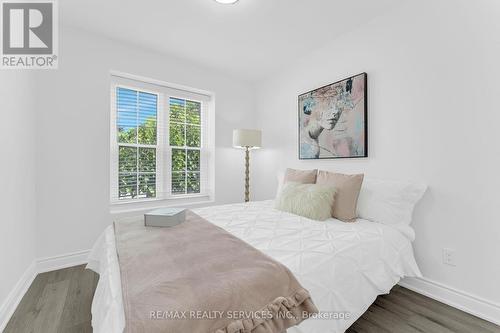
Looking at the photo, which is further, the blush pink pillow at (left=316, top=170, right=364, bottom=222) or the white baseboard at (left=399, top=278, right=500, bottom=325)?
the blush pink pillow at (left=316, top=170, right=364, bottom=222)

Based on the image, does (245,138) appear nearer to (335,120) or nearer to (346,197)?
(335,120)

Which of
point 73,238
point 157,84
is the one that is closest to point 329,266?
point 73,238

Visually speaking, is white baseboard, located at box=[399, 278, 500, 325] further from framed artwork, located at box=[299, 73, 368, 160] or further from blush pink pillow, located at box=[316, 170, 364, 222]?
framed artwork, located at box=[299, 73, 368, 160]

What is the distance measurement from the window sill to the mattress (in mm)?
1082

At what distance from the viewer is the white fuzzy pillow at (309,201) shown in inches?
77.6

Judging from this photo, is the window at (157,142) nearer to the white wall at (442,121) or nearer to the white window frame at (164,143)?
the white window frame at (164,143)

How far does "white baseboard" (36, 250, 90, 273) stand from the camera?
2297mm

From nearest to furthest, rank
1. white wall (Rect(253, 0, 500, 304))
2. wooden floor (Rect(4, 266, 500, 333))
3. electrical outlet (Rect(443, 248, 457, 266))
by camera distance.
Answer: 1. wooden floor (Rect(4, 266, 500, 333))
2. white wall (Rect(253, 0, 500, 304))
3. electrical outlet (Rect(443, 248, 457, 266))

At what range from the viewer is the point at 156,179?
322 cm

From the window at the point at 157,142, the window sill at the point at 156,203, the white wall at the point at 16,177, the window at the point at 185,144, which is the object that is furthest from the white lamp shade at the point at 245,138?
the white wall at the point at 16,177

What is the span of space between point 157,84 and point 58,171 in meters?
1.62

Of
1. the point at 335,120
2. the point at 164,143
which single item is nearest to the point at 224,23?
the point at 335,120

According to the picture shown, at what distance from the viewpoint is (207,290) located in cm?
90

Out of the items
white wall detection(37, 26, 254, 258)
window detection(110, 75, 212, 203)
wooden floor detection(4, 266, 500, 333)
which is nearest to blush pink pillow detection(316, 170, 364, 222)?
wooden floor detection(4, 266, 500, 333)
